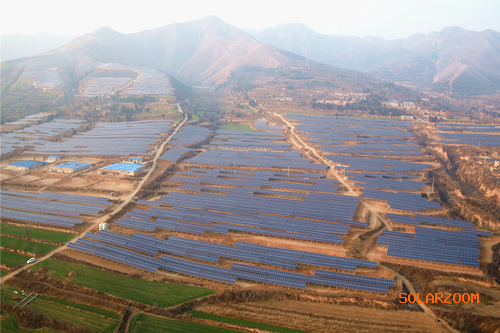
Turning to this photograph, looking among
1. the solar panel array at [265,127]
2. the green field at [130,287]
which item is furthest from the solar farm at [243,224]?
the solar panel array at [265,127]

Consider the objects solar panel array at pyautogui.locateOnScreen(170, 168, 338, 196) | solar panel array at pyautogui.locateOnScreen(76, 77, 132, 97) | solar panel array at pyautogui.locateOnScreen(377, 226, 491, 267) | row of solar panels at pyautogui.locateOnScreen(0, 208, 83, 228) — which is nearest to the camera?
solar panel array at pyautogui.locateOnScreen(377, 226, 491, 267)

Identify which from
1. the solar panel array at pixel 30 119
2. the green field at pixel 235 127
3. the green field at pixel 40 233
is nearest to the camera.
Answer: the green field at pixel 40 233

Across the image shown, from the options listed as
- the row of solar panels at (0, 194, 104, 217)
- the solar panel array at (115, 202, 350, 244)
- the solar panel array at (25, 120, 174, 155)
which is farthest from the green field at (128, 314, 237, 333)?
the solar panel array at (25, 120, 174, 155)

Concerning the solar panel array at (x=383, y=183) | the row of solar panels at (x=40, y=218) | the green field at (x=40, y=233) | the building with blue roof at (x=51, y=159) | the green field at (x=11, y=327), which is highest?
the solar panel array at (x=383, y=183)

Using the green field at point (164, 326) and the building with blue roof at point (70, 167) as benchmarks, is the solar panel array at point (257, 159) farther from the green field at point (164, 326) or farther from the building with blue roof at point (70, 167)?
the green field at point (164, 326)

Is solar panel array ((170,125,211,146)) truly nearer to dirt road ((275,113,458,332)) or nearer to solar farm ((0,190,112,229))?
dirt road ((275,113,458,332))

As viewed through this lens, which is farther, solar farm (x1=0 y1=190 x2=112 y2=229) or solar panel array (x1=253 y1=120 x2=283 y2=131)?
solar panel array (x1=253 y1=120 x2=283 y2=131)

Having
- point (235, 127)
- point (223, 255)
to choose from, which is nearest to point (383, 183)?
point (223, 255)

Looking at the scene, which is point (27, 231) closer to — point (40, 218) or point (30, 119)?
point (40, 218)
